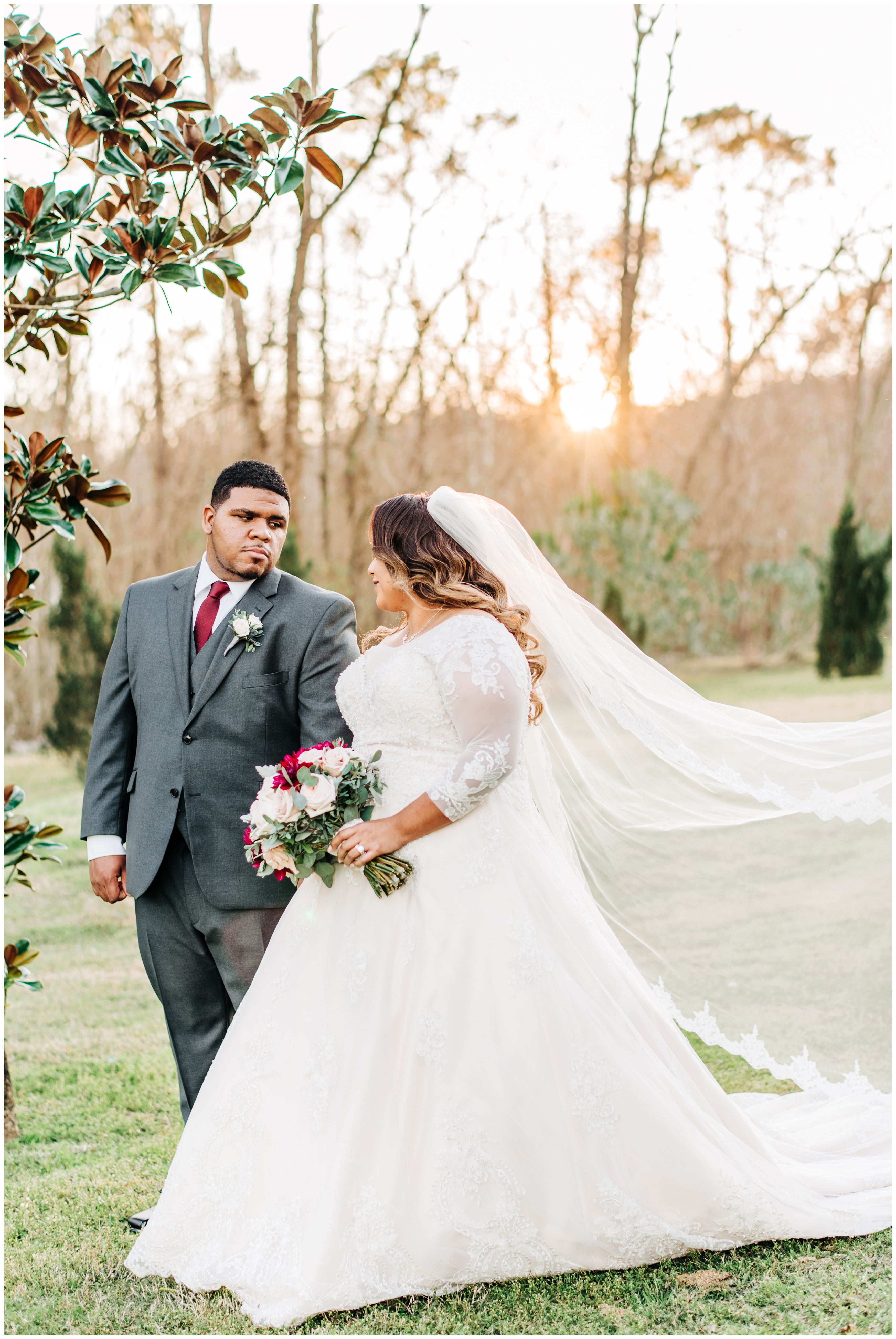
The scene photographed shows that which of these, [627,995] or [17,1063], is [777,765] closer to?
[627,995]

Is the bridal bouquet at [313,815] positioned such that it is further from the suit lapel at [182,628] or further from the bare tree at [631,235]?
the bare tree at [631,235]

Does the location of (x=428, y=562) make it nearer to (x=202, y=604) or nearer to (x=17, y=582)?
(x=202, y=604)

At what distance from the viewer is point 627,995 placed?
285 centimetres

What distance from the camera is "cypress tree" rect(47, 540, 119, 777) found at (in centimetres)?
1241

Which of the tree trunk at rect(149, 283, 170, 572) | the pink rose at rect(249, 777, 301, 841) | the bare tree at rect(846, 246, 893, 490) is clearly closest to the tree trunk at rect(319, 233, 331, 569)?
the tree trunk at rect(149, 283, 170, 572)

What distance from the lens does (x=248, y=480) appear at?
3113mm

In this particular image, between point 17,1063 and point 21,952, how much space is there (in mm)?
2835

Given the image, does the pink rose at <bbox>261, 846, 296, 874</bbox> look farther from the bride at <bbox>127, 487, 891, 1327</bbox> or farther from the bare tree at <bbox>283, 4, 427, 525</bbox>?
the bare tree at <bbox>283, 4, 427, 525</bbox>

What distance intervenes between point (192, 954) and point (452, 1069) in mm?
951

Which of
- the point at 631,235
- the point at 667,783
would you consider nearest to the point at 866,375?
the point at 631,235

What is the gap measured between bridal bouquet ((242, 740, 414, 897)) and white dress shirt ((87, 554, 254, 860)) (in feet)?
1.96

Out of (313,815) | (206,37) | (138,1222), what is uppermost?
(206,37)

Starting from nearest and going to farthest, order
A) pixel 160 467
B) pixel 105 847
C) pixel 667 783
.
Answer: pixel 105 847 → pixel 667 783 → pixel 160 467

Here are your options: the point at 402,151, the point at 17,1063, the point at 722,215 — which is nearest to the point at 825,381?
the point at 722,215
